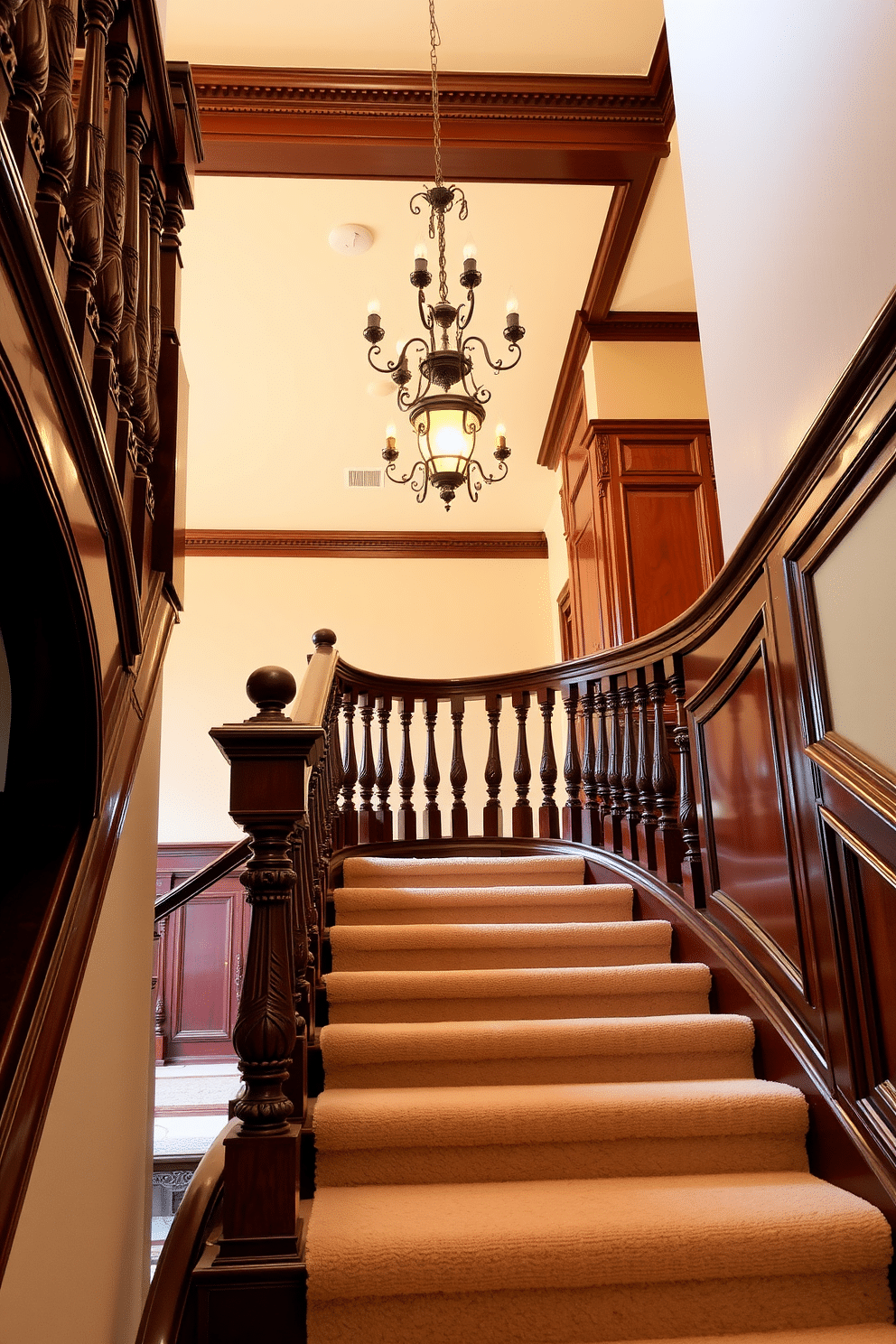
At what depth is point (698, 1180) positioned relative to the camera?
6.89ft

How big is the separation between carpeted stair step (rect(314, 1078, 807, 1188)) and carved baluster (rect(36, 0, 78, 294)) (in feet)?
5.62

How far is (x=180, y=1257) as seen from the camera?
1720 millimetres

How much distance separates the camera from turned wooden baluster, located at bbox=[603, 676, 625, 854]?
3635 mm

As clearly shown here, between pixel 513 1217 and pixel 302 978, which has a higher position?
pixel 302 978

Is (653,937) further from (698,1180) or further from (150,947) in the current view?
(150,947)

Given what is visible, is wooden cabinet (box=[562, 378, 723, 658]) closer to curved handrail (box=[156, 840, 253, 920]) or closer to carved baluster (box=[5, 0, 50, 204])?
curved handrail (box=[156, 840, 253, 920])

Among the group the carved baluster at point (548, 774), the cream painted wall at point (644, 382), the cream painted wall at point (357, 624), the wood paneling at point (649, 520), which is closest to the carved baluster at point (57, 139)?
the carved baluster at point (548, 774)

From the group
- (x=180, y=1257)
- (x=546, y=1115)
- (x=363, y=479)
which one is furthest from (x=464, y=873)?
(x=363, y=479)

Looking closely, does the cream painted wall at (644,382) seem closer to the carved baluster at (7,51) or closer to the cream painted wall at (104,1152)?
the cream painted wall at (104,1152)

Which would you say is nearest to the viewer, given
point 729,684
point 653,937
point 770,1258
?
point 770,1258

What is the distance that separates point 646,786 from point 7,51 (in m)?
2.78

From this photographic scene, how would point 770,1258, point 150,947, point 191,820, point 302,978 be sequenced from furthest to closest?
point 191,820
point 302,978
point 150,947
point 770,1258

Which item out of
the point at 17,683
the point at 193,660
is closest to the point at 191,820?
the point at 193,660

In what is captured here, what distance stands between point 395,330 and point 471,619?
3.26m
